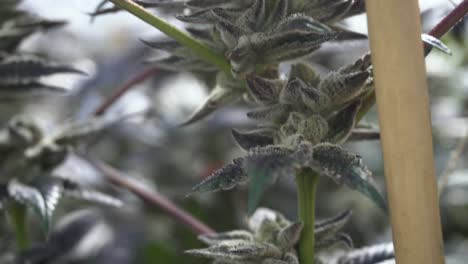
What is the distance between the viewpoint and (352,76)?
413mm

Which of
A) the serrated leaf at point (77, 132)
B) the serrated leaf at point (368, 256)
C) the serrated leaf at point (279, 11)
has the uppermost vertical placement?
the serrated leaf at point (279, 11)

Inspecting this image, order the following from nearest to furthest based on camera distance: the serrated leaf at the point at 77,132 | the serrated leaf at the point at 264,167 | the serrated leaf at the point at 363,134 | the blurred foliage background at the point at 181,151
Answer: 1. the serrated leaf at the point at 264,167
2. the serrated leaf at the point at 363,134
3. the serrated leaf at the point at 77,132
4. the blurred foliage background at the point at 181,151

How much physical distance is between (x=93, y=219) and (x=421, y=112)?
50 cm

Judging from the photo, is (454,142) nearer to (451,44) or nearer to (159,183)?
(451,44)

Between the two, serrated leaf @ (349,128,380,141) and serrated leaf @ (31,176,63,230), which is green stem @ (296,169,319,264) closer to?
serrated leaf @ (349,128,380,141)

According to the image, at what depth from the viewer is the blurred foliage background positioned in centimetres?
100

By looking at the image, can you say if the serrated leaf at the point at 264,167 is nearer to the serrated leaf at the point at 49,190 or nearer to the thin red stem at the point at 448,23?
Result: the thin red stem at the point at 448,23

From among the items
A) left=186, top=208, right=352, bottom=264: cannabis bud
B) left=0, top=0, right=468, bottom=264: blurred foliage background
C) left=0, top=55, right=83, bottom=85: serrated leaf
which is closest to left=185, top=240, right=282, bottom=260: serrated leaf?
left=186, top=208, right=352, bottom=264: cannabis bud

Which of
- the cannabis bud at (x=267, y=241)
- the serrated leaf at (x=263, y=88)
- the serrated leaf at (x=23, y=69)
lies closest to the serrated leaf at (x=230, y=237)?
the cannabis bud at (x=267, y=241)

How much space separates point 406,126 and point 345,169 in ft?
0.12

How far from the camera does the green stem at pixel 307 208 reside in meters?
0.46

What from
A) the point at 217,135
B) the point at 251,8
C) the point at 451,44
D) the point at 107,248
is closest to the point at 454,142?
the point at 451,44

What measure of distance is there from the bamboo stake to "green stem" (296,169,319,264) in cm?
7

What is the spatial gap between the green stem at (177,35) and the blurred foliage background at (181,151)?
1.29ft
